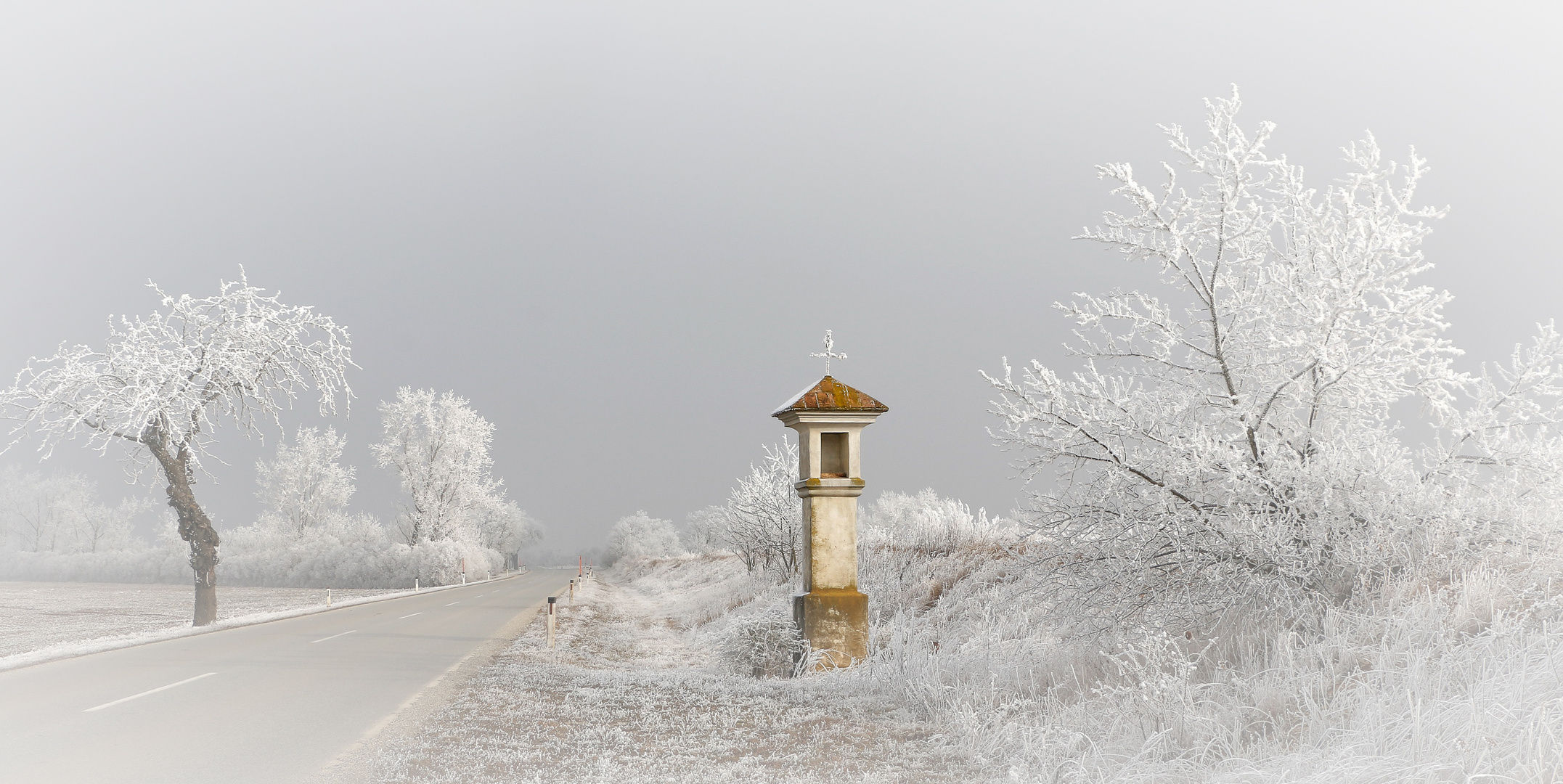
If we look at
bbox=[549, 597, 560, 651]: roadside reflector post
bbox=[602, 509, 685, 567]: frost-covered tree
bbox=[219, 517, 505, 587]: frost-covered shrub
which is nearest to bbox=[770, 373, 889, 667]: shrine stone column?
bbox=[549, 597, 560, 651]: roadside reflector post

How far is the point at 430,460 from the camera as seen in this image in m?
51.1

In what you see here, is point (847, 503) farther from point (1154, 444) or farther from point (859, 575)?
point (859, 575)

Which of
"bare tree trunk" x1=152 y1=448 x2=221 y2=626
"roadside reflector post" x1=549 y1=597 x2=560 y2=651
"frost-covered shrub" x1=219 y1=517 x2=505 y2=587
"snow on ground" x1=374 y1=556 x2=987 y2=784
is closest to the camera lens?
"snow on ground" x1=374 y1=556 x2=987 y2=784

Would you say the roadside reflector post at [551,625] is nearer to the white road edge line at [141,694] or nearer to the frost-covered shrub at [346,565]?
the white road edge line at [141,694]

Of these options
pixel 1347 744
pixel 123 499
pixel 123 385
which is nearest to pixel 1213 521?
pixel 1347 744

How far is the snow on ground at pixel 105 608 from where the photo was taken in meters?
18.8

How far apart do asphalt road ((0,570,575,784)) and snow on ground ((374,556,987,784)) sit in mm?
855

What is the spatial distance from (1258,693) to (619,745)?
463cm

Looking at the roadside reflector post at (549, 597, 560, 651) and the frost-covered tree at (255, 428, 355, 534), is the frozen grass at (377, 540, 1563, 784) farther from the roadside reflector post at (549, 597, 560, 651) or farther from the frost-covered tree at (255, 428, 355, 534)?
the frost-covered tree at (255, 428, 355, 534)

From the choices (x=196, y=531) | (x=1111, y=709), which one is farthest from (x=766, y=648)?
(x=196, y=531)

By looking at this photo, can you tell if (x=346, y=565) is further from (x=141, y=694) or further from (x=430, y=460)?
(x=141, y=694)

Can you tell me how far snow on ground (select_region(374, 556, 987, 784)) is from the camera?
5.89m

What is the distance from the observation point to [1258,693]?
17.6 feet

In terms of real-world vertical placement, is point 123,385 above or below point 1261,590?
above
